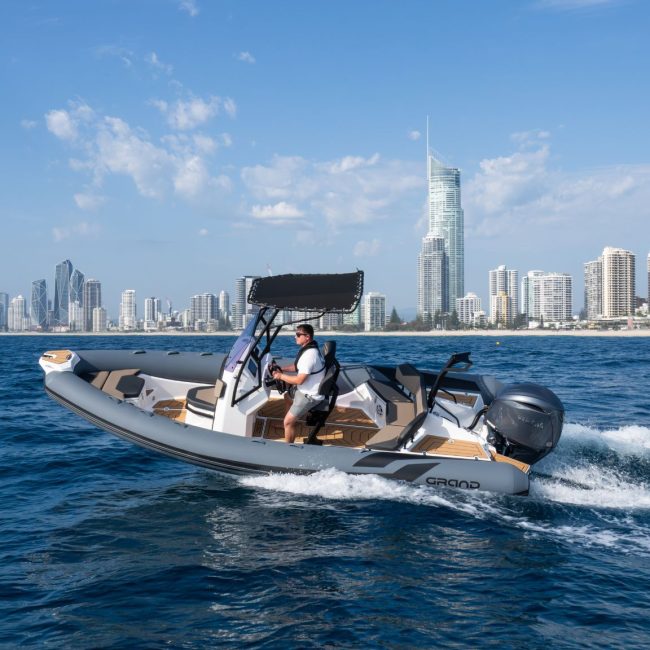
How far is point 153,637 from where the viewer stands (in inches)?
163

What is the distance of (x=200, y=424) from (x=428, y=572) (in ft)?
13.6

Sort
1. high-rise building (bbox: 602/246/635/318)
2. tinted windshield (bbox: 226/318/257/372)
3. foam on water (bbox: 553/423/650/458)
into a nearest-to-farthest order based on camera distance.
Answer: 1. tinted windshield (bbox: 226/318/257/372)
2. foam on water (bbox: 553/423/650/458)
3. high-rise building (bbox: 602/246/635/318)

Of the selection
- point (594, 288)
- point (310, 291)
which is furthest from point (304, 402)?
point (594, 288)

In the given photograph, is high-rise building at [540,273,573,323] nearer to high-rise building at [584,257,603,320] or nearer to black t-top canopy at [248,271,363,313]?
high-rise building at [584,257,603,320]

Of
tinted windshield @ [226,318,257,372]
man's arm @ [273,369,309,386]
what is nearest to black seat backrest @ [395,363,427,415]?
man's arm @ [273,369,309,386]

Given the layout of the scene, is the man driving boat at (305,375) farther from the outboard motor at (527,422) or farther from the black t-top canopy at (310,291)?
the outboard motor at (527,422)

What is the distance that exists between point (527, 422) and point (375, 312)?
181m

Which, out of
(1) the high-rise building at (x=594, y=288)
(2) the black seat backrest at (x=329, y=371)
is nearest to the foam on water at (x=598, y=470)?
(2) the black seat backrest at (x=329, y=371)

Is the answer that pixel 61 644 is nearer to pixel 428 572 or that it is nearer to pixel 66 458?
pixel 428 572

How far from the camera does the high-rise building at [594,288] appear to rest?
173587 mm

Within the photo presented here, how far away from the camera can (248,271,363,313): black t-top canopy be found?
7395mm

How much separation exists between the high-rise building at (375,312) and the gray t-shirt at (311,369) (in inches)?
7044

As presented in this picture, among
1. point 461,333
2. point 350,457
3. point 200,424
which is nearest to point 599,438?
point 350,457

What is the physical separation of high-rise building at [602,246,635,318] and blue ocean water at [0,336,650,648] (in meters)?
174
